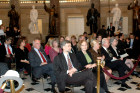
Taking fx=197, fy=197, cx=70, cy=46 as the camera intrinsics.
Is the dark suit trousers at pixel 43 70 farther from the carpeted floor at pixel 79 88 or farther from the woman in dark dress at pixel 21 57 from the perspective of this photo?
the woman in dark dress at pixel 21 57

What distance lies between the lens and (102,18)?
16344 mm

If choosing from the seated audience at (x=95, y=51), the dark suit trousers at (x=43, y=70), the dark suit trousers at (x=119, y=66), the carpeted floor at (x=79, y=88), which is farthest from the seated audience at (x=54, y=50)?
the dark suit trousers at (x=119, y=66)

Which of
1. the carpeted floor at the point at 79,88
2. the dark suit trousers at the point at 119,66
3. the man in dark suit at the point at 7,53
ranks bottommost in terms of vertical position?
the carpeted floor at the point at 79,88

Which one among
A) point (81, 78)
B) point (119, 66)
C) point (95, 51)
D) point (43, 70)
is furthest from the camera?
point (119, 66)

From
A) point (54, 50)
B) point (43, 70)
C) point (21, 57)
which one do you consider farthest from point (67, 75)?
point (21, 57)

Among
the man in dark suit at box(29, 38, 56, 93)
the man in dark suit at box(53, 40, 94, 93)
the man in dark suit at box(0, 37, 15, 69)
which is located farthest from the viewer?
the man in dark suit at box(0, 37, 15, 69)

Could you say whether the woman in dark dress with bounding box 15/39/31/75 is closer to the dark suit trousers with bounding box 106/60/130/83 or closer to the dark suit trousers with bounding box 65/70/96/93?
the dark suit trousers with bounding box 65/70/96/93

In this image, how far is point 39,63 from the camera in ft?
16.9

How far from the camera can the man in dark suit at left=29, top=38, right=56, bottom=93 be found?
191 inches

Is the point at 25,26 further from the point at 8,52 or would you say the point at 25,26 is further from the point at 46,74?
the point at 46,74

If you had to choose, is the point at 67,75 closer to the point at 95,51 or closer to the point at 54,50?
the point at 95,51

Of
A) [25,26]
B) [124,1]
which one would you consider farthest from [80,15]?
[25,26]

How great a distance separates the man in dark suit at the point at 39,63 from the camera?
4848 millimetres

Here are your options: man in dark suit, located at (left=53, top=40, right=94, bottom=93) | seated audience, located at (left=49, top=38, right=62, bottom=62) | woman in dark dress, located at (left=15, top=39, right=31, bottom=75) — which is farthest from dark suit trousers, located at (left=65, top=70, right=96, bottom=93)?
woman in dark dress, located at (left=15, top=39, right=31, bottom=75)
